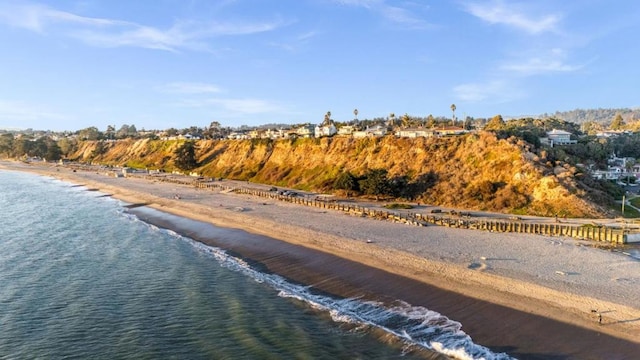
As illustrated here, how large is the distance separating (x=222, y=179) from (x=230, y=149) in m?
19.7

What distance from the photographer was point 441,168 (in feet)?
215

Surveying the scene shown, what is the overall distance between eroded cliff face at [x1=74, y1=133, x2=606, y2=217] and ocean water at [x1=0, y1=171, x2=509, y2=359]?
3259 centimetres

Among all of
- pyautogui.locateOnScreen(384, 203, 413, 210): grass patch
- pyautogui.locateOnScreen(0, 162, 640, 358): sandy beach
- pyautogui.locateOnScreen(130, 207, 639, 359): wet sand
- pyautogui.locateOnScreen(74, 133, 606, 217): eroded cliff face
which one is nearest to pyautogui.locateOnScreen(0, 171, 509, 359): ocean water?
pyautogui.locateOnScreen(130, 207, 639, 359): wet sand

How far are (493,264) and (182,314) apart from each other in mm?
22095

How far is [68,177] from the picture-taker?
115 meters

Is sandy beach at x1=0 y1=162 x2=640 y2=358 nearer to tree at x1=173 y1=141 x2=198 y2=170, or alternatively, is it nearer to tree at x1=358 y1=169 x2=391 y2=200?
tree at x1=358 y1=169 x2=391 y2=200

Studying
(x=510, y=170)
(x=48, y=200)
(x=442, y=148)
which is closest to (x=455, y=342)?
(x=510, y=170)

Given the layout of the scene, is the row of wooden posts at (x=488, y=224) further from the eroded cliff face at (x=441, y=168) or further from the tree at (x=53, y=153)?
the tree at (x=53, y=153)

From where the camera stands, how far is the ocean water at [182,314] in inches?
811

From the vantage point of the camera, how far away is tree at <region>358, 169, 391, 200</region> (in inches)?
2457

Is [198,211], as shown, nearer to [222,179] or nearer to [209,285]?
[209,285]

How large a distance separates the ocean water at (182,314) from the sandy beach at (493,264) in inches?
159

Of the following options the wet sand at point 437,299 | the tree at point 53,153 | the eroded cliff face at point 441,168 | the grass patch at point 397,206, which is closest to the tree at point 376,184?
the eroded cliff face at point 441,168

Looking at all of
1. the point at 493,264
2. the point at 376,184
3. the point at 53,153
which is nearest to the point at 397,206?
the point at 376,184
